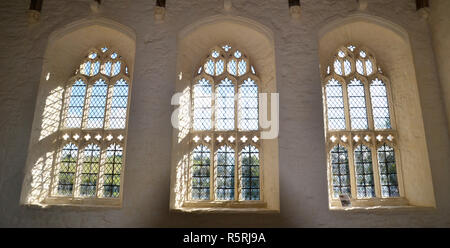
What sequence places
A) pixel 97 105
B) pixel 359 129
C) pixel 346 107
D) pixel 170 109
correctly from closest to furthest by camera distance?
pixel 170 109 < pixel 359 129 < pixel 346 107 < pixel 97 105

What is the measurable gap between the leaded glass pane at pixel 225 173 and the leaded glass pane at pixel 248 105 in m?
0.53

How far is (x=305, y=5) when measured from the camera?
581 centimetres

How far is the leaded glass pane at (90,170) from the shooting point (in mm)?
5703

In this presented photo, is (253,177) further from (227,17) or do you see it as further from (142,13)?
Answer: (142,13)

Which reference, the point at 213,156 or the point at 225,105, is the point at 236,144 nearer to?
the point at 213,156

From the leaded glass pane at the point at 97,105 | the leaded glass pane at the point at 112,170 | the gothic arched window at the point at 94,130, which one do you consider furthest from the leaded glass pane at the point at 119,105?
the leaded glass pane at the point at 112,170

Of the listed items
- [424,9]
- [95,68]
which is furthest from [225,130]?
[424,9]

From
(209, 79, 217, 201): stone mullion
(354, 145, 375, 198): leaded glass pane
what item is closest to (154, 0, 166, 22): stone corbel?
(209, 79, 217, 201): stone mullion

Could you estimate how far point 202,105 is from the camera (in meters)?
5.99

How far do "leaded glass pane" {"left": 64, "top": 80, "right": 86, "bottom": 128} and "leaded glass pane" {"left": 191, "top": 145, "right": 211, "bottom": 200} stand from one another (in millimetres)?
2280

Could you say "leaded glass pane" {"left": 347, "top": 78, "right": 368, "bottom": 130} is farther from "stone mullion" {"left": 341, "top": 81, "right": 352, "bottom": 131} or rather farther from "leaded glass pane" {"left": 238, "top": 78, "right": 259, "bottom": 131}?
"leaded glass pane" {"left": 238, "top": 78, "right": 259, "bottom": 131}

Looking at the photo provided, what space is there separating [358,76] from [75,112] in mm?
5343

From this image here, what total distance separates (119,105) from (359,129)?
440 cm
